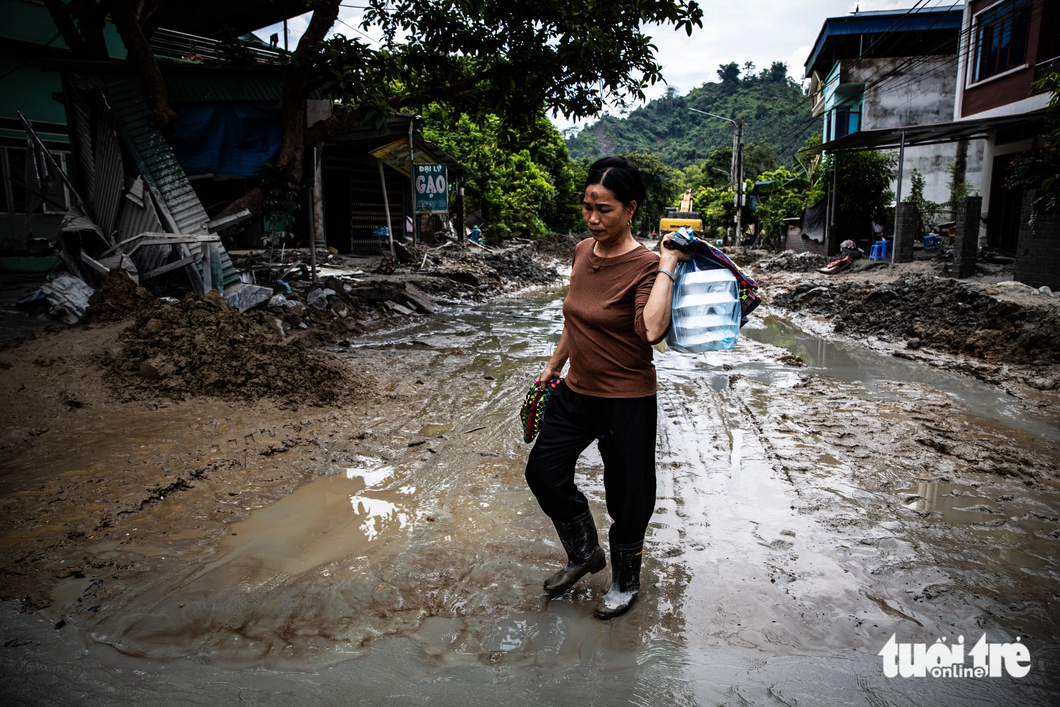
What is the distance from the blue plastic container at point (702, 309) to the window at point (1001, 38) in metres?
18.0

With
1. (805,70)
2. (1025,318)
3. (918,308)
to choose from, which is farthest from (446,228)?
(805,70)

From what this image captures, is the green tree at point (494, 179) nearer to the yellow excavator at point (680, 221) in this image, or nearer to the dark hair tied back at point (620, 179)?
the yellow excavator at point (680, 221)

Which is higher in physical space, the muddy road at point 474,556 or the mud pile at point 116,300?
the mud pile at point 116,300

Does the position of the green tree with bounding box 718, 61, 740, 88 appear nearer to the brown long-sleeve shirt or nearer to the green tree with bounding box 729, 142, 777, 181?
the green tree with bounding box 729, 142, 777, 181

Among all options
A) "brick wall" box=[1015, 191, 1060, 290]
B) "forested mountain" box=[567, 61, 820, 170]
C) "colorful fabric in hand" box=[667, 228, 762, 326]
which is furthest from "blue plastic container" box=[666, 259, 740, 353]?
"forested mountain" box=[567, 61, 820, 170]

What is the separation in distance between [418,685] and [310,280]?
1001 centimetres

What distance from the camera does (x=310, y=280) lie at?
11.3 m

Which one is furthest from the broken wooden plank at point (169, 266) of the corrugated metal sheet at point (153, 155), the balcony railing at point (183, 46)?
the balcony railing at point (183, 46)

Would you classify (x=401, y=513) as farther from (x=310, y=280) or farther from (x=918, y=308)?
(x=918, y=308)

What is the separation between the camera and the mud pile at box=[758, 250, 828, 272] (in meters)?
19.8

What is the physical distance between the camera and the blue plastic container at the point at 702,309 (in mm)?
2479

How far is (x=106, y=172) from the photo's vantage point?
8664 millimetres

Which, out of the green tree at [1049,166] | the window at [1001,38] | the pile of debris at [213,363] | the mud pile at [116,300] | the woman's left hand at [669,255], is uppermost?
the window at [1001,38]

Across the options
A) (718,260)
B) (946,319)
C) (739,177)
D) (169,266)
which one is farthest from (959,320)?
(739,177)
